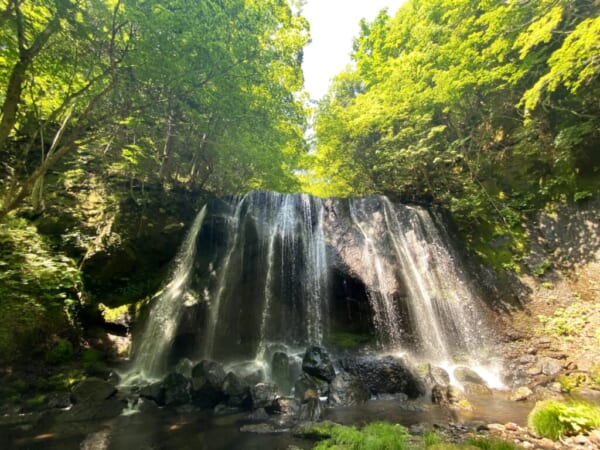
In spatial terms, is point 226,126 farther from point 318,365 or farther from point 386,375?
point 386,375

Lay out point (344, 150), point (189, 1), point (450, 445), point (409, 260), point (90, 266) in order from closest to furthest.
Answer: point (450, 445) → point (189, 1) → point (90, 266) → point (409, 260) → point (344, 150)

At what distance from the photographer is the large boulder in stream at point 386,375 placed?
837cm

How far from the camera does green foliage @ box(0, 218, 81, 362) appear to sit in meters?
8.27

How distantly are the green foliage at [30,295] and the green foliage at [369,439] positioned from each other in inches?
337

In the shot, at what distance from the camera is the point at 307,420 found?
20.8 ft

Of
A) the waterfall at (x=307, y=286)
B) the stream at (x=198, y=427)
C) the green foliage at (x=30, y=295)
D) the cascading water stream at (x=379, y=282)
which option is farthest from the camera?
the cascading water stream at (x=379, y=282)

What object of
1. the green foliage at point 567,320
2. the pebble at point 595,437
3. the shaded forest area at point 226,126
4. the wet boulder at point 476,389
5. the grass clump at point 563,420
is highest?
the shaded forest area at point 226,126

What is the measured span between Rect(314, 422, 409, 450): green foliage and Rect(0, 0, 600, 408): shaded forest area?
727 centimetres

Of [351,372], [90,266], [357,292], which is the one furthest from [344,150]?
[90,266]

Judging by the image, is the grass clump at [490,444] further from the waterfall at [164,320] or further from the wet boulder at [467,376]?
the waterfall at [164,320]

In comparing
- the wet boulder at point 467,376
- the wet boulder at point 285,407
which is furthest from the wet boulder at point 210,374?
the wet boulder at point 467,376

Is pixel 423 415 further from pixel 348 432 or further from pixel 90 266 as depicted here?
pixel 90 266

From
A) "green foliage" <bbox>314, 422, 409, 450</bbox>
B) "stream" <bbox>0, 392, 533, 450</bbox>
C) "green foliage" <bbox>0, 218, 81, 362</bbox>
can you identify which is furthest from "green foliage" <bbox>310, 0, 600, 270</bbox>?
"green foliage" <bbox>0, 218, 81, 362</bbox>

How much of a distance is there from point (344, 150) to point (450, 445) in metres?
16.1
